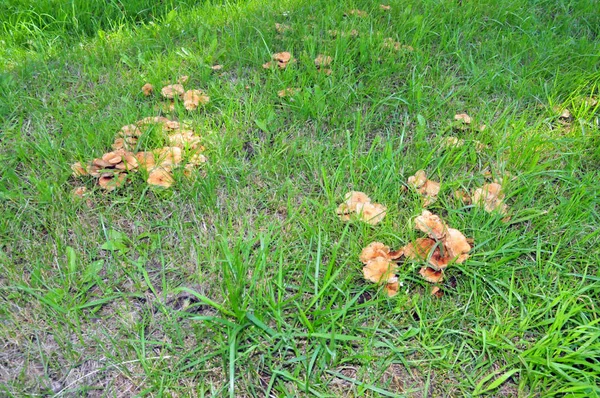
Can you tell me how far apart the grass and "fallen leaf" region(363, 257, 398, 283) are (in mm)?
47

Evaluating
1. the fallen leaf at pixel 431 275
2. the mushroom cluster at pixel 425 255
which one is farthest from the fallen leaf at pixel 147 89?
the fallen leaf at pixel 431 275

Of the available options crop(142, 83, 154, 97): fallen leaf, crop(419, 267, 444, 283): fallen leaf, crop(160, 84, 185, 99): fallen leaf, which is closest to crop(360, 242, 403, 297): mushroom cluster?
crop(419, 267, 444, 283): fallen leaf

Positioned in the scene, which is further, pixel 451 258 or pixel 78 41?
pixel 78 41

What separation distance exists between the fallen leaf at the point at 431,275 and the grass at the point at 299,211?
0.07 m

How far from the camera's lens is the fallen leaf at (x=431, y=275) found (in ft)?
6.04

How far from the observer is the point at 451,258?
1.88 meters

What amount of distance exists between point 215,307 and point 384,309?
26.2 inches

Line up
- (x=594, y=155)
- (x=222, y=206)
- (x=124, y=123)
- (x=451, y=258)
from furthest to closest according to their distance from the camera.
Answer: (x=124, y=123) < (x=594, y=155) < (x=222, y=206) < (x=451, y=258)

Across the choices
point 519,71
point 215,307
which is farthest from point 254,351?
point 519,71

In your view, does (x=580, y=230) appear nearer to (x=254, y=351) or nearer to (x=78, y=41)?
(x=254, y=351)

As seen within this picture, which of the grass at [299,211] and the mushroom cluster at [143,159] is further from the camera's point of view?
the mushroom cluster at [143,159]

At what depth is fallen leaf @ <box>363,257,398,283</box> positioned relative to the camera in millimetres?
1831

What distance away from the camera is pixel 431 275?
6.08 feet

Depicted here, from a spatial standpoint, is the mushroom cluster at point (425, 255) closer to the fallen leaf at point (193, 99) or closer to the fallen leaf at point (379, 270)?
the fallen leaf at point (379, 270)
